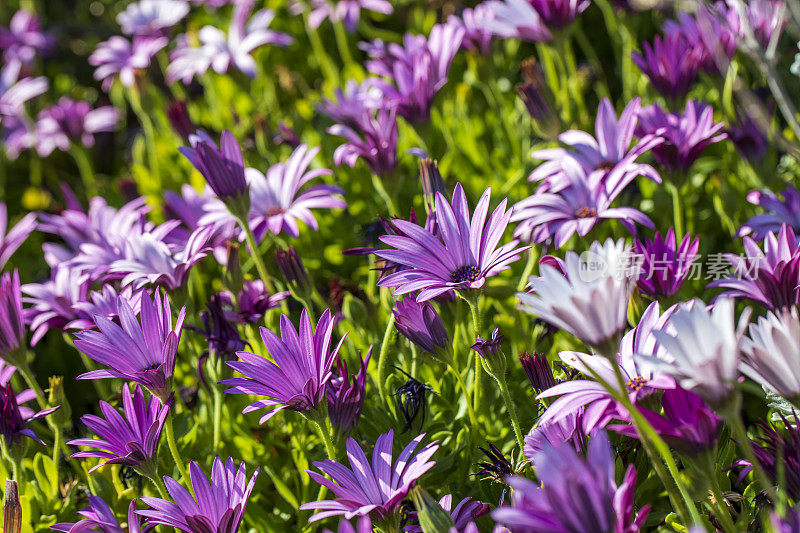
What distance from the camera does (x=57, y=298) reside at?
208 centimetres

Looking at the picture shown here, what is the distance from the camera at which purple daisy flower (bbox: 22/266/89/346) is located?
2088 mm

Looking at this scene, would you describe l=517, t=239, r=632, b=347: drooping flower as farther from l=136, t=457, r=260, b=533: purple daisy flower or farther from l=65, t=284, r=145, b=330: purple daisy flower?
l=65, t=284, r=145, b=330: purple daisy flower

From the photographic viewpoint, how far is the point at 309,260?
8.38ft

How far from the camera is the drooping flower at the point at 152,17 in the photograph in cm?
360

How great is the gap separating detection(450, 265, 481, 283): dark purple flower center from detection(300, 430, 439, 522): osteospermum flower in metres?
0.36

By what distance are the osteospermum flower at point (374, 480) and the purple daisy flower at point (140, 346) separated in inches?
15.8

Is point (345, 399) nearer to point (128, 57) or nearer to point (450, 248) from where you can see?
point (450, 248)

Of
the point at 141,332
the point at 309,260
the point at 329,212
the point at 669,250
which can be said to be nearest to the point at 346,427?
the point at 141,332

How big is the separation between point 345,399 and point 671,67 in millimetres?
1465

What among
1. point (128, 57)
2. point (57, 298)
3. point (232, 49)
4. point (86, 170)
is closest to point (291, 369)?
point (57, 298)

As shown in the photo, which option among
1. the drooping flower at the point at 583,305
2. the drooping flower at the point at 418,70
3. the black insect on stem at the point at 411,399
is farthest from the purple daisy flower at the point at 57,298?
the drooping flower at the point at 583,305

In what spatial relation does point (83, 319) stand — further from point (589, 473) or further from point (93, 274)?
point (589, 473)

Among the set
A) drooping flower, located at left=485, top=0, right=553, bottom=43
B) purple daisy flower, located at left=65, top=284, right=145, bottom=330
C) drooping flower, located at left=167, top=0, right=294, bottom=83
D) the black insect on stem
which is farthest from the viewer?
drooping flower, located at left=167, top=0, right=294, bottom=83

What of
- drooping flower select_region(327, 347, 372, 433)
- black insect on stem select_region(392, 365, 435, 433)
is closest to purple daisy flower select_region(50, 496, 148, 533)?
drooping flower select_region(327, 347, 372, 433)
